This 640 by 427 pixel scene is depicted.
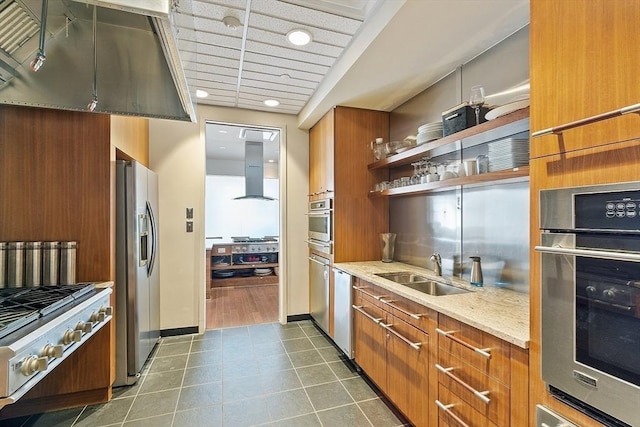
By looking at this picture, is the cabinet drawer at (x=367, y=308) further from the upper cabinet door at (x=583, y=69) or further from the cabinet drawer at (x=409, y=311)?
the upper cabinet door at (x=583, y=69)

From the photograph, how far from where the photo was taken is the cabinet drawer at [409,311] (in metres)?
1.70

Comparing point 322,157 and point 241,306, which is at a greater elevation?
point 322,157

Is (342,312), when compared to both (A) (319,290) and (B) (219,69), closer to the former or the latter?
(A) (319,290)

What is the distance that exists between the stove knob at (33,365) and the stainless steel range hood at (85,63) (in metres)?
1.50

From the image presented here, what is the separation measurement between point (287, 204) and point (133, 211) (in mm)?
1828

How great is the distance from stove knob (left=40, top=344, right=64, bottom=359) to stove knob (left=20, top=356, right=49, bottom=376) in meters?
0.04

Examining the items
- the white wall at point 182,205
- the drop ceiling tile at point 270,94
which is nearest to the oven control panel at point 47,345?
the white wall at point 182,205

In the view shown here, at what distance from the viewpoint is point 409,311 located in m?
1.85

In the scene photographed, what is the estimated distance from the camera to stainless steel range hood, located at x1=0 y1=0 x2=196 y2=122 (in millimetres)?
1854

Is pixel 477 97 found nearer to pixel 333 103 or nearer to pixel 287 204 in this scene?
pixel 333 103

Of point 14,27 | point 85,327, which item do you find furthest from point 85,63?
point 85,327

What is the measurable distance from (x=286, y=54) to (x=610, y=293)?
2.41 m

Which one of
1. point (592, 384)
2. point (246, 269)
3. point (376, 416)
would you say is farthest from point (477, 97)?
point (246, 269)

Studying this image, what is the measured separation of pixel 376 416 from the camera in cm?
202
